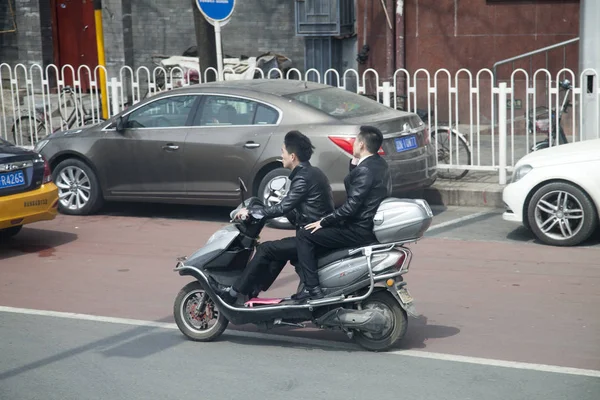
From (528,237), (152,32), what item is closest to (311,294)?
(528,237)

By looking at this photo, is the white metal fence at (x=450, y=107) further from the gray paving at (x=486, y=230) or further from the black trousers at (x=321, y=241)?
the black trousers at (x=321, y=241)

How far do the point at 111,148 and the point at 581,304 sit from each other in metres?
6.15

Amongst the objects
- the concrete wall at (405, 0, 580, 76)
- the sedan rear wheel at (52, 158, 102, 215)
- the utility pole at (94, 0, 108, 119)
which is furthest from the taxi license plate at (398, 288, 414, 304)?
the concrete wall at (405, 0, 580, 76)

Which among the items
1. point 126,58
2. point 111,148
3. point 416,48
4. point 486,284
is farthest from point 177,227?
point 126,58

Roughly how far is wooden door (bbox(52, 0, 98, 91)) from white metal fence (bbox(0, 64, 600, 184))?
1759 mm

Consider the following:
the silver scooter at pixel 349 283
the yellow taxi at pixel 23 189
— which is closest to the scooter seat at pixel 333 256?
the silver scooter at pixel 349 283

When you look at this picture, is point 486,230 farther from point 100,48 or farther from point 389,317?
point 100,48

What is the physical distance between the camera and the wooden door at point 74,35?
21.1 metres

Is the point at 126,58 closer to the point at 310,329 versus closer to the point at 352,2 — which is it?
the point at 352,2

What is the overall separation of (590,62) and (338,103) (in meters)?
3.03

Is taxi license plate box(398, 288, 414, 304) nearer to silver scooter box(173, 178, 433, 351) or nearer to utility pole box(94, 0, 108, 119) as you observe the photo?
silver scooter box(173, 178, 433, 351)

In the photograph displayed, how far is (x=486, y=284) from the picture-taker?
841cm

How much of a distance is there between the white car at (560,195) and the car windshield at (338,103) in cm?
202

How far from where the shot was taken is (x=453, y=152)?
496 inches
